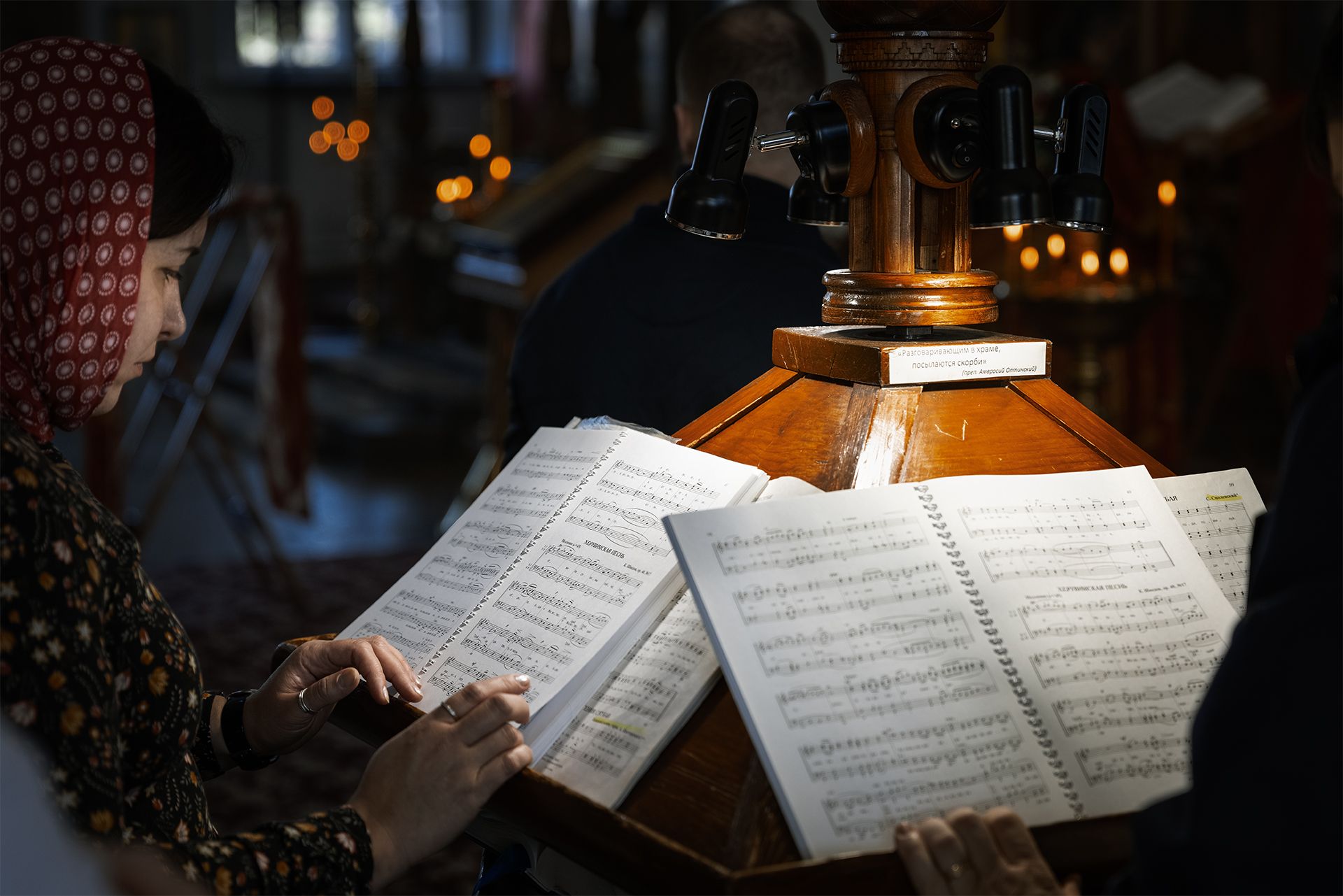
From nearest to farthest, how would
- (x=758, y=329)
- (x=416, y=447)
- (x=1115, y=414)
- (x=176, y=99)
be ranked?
(x=176, y=99) → (x=758, y=329) → (x=1115, y=414) → (x=416, y=447)

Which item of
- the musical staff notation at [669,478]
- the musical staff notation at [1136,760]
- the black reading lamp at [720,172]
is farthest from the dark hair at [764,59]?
the musical staff notation at [1136,760]

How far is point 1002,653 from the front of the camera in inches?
47.3

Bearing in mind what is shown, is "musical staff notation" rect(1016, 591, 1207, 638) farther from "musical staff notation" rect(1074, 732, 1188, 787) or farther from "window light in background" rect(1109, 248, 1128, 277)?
"window light in background" rect(1109, 248, 1128, 277)

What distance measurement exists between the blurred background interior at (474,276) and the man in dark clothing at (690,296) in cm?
5

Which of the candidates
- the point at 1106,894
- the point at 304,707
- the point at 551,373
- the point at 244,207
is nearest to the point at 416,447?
the point at 244,207

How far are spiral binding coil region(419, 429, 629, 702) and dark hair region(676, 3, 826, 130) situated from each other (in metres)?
1.12

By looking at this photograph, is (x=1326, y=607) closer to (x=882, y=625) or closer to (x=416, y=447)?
(x=882, y=625)

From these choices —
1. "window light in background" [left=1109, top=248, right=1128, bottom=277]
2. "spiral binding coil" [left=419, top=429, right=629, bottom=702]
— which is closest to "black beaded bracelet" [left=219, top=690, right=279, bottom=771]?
"spiral binding coil" [left=419, top=429, right=629, bottom=702]

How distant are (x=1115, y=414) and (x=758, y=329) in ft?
11.0

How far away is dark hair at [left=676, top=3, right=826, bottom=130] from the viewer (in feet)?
8.12

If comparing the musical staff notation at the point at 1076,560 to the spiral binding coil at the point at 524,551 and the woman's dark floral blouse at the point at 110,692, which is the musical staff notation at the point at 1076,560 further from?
the woman's dark floral blouse at the point at 110,692

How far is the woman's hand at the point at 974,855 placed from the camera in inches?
41.6

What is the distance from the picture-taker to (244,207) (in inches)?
178

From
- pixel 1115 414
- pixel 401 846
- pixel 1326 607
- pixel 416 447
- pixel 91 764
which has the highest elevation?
pixel 1326 607
